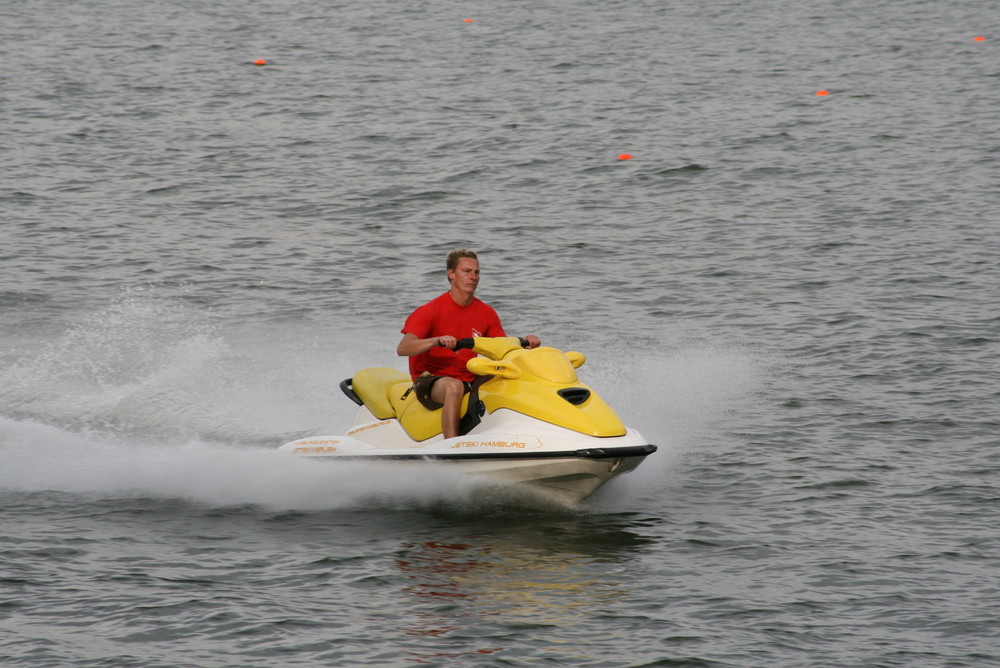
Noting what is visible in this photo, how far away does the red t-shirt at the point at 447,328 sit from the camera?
9.98 meters

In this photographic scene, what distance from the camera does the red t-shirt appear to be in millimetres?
9977

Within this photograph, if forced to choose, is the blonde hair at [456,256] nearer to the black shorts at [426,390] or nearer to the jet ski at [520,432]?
the jet ski at [520,432]

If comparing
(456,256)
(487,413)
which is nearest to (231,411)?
(487,413)

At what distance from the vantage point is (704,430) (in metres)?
12.4

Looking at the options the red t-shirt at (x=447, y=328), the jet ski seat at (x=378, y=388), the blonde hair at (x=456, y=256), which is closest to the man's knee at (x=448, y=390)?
the red t-shirt at (x=447, y=328)

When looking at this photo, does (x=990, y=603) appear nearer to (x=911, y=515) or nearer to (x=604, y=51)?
(x=911, y=515)

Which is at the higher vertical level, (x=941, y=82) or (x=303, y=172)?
(x=941, y=82)

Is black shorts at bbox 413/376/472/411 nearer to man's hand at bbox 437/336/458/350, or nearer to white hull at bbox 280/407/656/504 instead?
white hull at bbox 280/407/656/504

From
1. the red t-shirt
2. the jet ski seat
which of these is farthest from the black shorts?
the jet ski seat

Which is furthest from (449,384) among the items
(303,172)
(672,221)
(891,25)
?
(891,25)

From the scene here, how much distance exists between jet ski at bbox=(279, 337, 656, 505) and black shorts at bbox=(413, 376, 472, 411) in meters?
0.05

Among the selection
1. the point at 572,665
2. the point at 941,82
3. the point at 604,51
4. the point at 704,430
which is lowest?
the point at 572,665

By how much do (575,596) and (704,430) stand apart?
14.0 feet

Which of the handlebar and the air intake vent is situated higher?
the handlebar
